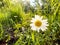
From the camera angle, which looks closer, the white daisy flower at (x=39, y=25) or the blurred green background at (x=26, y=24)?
the white daisy flower at (x=39, y=25)

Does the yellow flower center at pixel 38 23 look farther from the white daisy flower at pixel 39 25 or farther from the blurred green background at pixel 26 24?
the blurred green background at pixel 26 24

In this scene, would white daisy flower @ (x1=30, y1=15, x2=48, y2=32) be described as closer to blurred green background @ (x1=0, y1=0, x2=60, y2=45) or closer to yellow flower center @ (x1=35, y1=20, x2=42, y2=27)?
yellow flower center @ (x1=35, y1=20, x2=42, y2=27)

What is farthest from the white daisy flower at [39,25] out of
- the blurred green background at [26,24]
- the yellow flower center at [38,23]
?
the blurred green background at [26,24]

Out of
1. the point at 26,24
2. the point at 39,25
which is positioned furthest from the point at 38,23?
the point at 26,24

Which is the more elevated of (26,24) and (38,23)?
(38,23)

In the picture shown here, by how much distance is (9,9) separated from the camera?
8.34ft

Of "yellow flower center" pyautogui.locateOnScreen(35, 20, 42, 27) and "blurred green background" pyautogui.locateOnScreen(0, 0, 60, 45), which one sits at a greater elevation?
"yellow flower center" pyautogui.locateOnScreen(35, 20, 42, 27)

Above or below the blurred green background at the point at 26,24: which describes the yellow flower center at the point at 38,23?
above

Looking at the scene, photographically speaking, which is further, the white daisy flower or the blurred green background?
the blurred green background

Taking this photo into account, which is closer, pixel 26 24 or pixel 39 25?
pixel 39 25

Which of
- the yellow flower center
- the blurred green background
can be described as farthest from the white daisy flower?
the blurred green background

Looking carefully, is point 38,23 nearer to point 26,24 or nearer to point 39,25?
point 39,25

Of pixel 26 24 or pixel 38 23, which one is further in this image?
pixel 26 24

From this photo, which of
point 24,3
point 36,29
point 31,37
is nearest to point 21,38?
point 31,37
